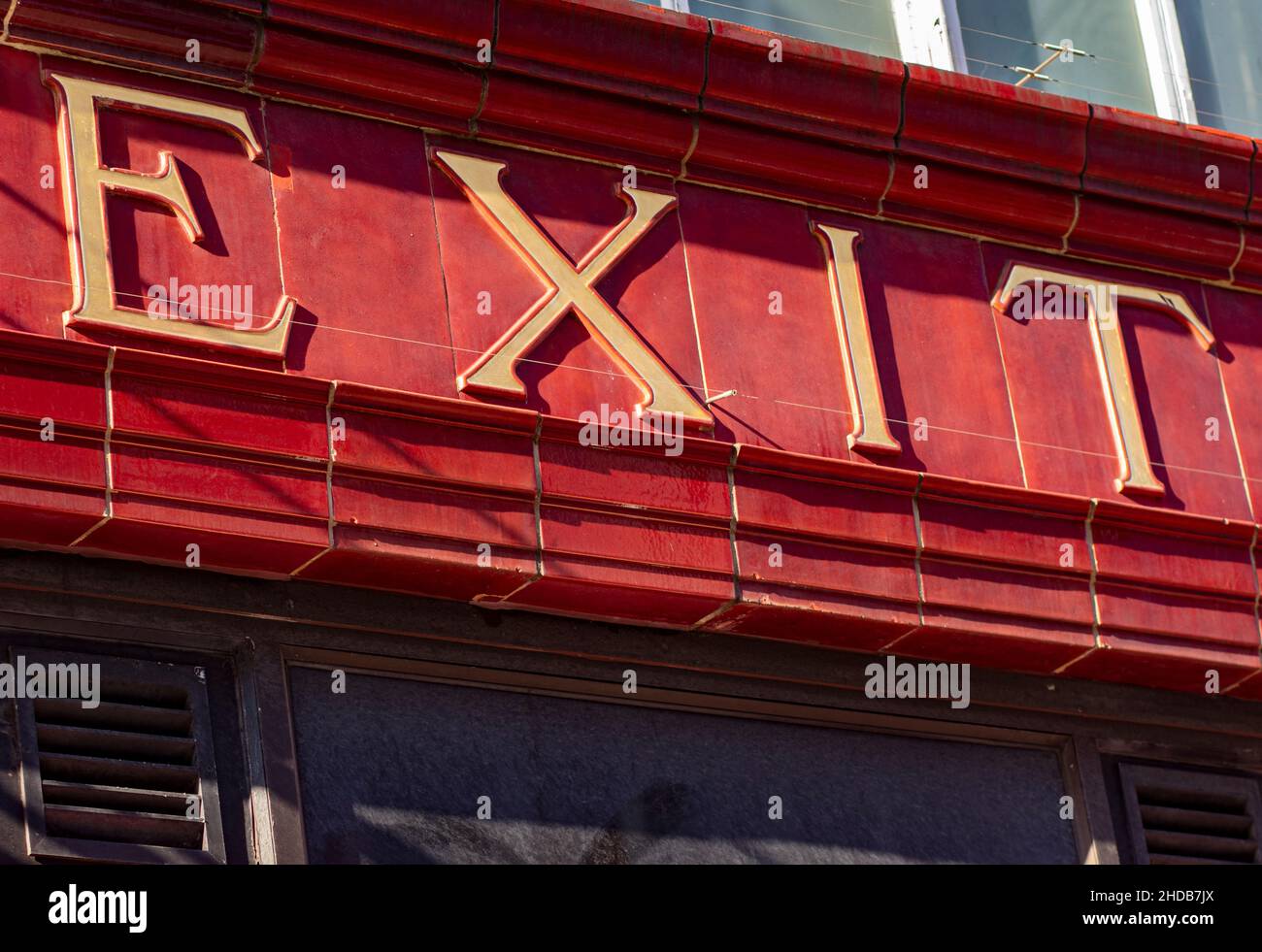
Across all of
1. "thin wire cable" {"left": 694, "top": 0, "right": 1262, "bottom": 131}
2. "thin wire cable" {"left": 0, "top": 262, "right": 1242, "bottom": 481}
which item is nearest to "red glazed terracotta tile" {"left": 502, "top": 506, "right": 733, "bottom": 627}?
"thin wire cable" {"left": 0, "top": 262, "right": 1242, "bottom": 481}

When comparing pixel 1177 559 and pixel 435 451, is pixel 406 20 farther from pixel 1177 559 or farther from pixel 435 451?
pixel 1177 559

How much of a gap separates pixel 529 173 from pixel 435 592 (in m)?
1.98

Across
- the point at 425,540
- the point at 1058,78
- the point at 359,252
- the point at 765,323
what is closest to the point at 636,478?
the point at 425,540

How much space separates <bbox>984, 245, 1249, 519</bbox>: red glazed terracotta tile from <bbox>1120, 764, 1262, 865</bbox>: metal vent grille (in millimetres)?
1278

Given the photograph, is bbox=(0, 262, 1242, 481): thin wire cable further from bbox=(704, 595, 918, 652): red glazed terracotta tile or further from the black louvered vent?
the black louvered vent

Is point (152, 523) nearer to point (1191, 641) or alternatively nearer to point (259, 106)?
point (259, 106)

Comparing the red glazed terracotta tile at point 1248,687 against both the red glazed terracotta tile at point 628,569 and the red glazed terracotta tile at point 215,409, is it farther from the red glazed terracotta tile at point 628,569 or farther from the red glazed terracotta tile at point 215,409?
the red glazed terracotta tile at point 215,409

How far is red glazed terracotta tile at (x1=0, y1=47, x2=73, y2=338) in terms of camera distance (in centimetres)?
870

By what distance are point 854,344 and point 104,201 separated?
3.46 metres

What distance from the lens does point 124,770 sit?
28.3 ft

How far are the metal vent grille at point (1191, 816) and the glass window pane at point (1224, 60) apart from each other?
3807mm

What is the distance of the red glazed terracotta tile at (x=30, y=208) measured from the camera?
8695 mm

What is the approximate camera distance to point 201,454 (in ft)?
28.7
